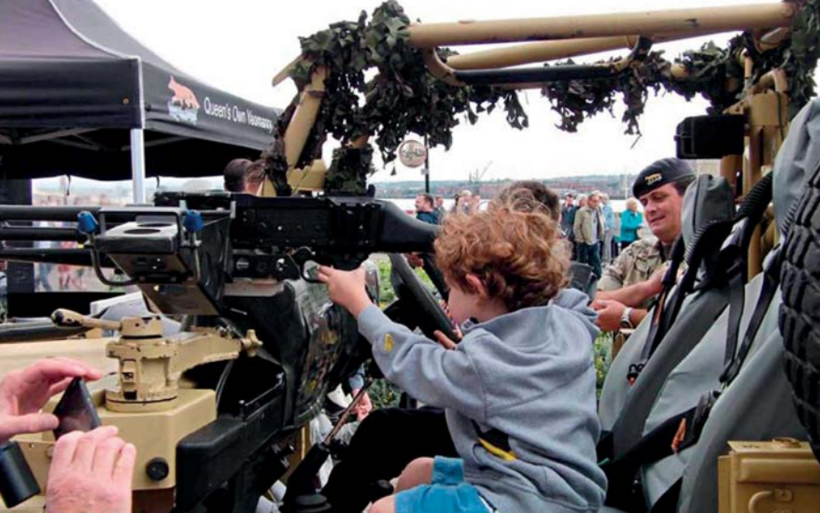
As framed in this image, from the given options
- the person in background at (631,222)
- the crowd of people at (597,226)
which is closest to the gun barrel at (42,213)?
the crowd of people at (597,226)

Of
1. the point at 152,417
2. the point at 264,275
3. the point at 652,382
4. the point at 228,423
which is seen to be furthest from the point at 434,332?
the point at 152,417

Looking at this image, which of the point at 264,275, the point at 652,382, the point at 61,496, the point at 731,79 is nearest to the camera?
the point at 61,496

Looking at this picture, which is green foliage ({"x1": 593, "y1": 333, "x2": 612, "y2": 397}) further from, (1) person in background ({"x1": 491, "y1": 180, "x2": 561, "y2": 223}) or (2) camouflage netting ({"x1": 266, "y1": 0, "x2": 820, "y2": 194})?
(1) person in background ({"x1": 491, "y1": 180, "x2": 561, "y2": 223})

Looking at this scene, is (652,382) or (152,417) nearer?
(152,417)

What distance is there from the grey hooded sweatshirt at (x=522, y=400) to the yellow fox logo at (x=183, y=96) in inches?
185

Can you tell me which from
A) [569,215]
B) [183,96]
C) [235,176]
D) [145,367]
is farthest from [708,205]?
[569,215]

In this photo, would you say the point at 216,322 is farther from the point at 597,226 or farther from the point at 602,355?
the point at 597,226

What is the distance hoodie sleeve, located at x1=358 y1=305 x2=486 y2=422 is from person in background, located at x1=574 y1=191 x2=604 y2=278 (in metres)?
15.6

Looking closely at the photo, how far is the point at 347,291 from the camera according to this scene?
2.04m

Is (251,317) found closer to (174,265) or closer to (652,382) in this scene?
(174,265)

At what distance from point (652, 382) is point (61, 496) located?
1.53 metres

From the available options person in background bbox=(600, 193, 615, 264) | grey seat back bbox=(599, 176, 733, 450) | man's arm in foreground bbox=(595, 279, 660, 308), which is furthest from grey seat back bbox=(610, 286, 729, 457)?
person in background bbox=(600, 193, 615, 264)

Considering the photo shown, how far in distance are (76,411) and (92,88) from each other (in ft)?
Result: 14.5

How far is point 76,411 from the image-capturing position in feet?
4.89
